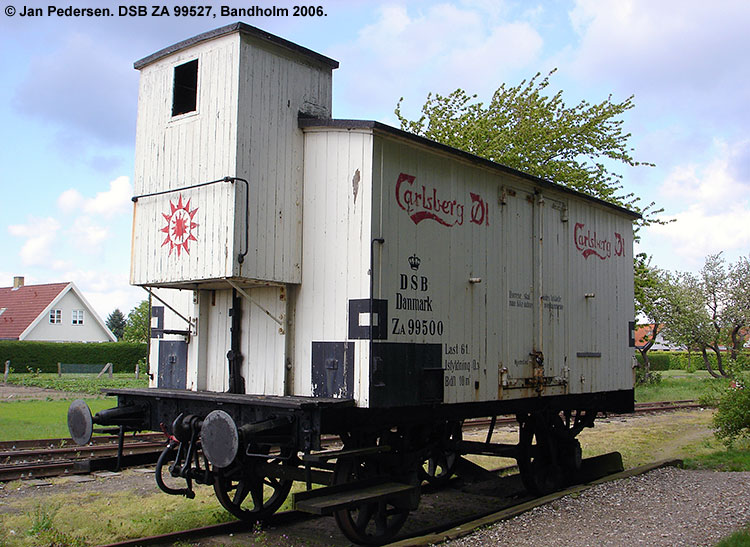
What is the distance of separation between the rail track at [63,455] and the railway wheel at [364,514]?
1.97m

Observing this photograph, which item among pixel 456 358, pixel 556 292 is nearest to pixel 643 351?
pixel 556 292

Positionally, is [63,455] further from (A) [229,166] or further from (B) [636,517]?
(B) [636,517]

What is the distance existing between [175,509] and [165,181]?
11.6 feet

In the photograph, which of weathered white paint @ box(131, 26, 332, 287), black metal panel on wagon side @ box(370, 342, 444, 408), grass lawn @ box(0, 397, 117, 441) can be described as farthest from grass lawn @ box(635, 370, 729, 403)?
weathered white paint @ box(131, 26, 332, 287)

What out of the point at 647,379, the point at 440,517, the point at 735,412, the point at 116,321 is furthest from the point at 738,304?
the point at 116,321

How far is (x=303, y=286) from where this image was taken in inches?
268

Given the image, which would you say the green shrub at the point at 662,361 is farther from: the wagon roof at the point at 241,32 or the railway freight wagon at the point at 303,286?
the wagon roof at the point at 241,32

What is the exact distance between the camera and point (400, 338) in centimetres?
663

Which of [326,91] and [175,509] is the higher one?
[326,91]

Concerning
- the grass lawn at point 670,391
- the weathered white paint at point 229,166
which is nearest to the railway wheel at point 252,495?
the weathered white paint at point 229,166

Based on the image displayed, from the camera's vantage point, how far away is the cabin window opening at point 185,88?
24.0 feet

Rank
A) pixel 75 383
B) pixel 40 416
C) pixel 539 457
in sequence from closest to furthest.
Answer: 1. pixel 539 457
2. pixel 40 416
3. pixel 75 383

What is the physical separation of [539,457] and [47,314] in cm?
4051

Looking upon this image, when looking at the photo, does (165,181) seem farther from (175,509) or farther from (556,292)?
(556,292)
